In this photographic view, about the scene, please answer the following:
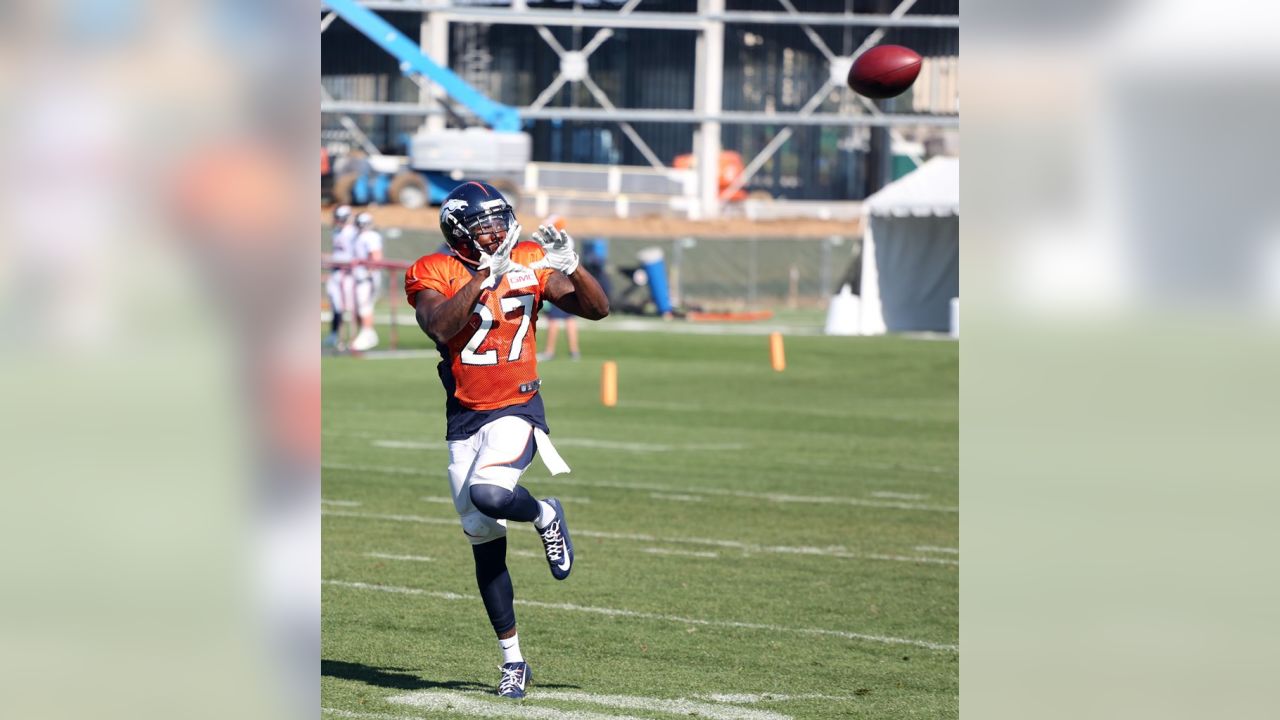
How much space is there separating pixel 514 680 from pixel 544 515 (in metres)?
0.64

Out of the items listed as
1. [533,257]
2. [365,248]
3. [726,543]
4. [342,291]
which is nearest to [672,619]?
[533,257]

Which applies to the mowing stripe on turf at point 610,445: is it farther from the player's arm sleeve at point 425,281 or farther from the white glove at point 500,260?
the white glove at point 500,260

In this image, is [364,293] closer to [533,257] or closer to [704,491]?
[704,491]

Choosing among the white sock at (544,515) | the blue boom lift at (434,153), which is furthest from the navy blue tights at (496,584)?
the blue boom lift at (434,153)

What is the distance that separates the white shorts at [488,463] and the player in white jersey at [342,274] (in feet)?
60.6

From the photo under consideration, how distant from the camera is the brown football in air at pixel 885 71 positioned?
561 centimetres

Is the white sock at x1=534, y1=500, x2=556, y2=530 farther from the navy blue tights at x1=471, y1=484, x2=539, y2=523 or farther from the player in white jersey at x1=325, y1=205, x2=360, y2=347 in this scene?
the player in white jersey at x1=325, y1=205, x2=360, y2=347

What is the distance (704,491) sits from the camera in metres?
13.6
